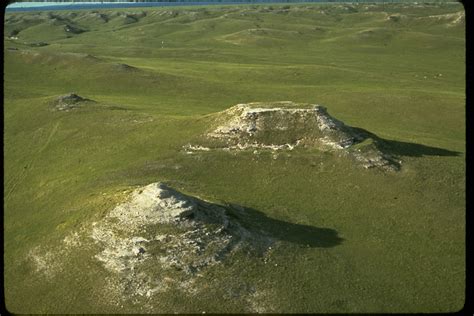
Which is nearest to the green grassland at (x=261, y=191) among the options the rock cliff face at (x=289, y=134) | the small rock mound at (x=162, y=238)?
the small rock mound at (x=162, y=238)

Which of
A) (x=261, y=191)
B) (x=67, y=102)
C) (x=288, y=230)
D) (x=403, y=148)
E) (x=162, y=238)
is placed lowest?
(x=403, y=148)

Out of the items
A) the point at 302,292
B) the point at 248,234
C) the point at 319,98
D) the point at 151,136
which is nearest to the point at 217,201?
the point at 248,234

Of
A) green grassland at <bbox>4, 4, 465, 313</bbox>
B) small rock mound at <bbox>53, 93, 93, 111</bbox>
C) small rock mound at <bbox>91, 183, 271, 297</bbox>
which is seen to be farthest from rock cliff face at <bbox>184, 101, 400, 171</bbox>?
small rock mound at <bbox>53, 93, 93, 111</bbox>

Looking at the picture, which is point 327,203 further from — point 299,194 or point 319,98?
point 319,98

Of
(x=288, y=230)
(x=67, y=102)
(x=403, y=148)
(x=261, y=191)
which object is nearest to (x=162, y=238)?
(x=288, y=230)

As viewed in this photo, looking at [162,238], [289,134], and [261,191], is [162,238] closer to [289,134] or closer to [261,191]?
[261,191]

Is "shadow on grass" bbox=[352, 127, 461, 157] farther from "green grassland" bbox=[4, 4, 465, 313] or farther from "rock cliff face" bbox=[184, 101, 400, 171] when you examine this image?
"green grassland" bbox=[4, 4, 465, 313]
